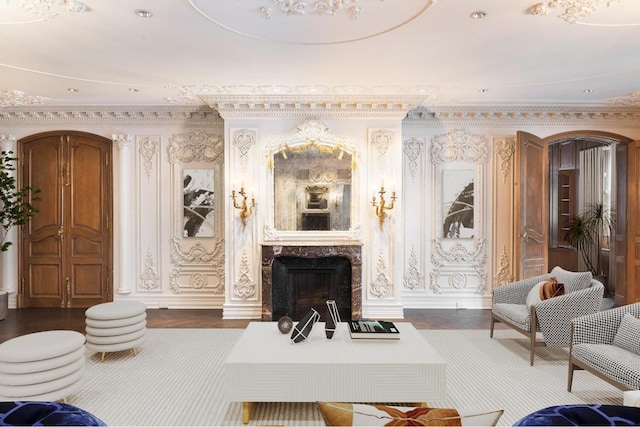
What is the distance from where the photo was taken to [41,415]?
1.52 meters

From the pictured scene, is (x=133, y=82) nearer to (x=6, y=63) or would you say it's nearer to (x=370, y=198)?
(x=6, y=63)

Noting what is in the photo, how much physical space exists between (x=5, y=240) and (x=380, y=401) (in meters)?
6.00

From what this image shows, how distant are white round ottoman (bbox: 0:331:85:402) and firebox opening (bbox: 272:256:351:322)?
2.52m

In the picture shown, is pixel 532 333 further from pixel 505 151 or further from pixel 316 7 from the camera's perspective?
pixel 316 7

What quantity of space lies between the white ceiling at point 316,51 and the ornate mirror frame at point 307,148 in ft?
1.83

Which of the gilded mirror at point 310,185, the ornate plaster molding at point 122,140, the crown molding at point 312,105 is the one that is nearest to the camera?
the crown molding at point 312,105

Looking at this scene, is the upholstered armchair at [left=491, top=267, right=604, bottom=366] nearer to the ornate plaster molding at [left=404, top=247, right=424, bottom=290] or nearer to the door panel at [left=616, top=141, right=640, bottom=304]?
the ornate plaster molding at [left=404, top=247, right=424, bottom=290]

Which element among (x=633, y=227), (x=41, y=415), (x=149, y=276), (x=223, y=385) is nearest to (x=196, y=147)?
(x=149, y=276)

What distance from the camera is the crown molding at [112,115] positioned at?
560 cm

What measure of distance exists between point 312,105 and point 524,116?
10.2ft

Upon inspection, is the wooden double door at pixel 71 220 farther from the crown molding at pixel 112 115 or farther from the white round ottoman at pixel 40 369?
the white round ottoman at pixel 40 369

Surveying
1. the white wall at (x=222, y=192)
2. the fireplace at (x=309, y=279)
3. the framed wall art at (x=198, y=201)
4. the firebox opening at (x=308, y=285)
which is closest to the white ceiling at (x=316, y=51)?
the white wall at (x=222, y=192)

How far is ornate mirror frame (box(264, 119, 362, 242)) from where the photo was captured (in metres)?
5.25

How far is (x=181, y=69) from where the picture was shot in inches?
162
